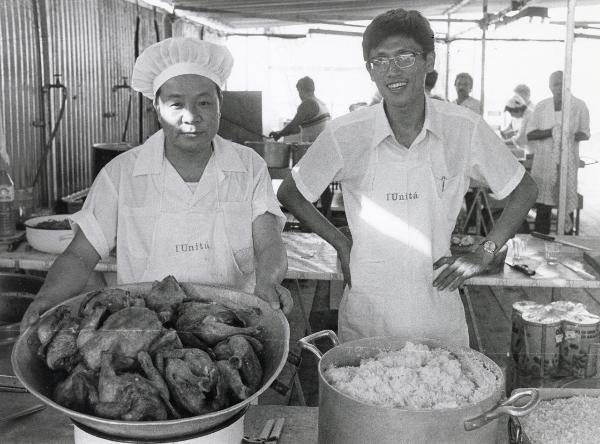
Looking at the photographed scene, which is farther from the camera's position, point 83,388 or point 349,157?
point 349,157

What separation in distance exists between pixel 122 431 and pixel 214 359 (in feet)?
0.77

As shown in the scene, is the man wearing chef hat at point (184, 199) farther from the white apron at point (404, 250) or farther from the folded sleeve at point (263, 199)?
the white apron at point (404, 250)

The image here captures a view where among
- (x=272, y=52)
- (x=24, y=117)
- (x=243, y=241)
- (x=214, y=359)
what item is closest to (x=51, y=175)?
(x=24, y=117)

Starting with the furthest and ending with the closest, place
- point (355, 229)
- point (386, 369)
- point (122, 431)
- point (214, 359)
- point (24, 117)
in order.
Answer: point (24, 117) < point (355, 229) < point (386, 369) < point (214, 359) < point (122, 431)

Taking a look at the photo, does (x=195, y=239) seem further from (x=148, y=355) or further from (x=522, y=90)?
(x=522, y=90)

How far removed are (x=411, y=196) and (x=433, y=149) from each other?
Answer: 0.17m

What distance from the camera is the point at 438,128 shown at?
206cm

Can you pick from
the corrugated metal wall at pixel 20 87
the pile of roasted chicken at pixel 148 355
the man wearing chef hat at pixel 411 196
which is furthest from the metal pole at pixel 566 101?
the corrugated metal wall at pixel 20 87

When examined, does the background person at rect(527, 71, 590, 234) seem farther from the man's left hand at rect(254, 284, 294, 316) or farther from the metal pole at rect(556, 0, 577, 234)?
the man's left hand at rect(254, 284, 294, 316)

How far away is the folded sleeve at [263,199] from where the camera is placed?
1.97 m

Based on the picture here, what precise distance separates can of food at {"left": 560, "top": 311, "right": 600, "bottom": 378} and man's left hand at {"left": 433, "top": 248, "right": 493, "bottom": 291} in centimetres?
150

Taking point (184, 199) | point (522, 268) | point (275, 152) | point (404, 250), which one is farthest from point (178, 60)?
point (275, 152)

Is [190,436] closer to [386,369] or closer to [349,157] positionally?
[386,369]

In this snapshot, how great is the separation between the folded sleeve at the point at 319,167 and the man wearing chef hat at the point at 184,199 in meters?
0.20
